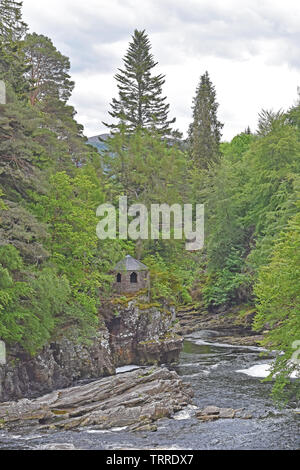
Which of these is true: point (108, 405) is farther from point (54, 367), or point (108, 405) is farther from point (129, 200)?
point (129, 200)

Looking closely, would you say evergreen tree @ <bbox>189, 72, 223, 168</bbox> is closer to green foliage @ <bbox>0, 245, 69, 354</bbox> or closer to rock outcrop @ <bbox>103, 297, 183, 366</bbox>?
rock outcrop @ <bbox>103, 297, 183, 366</bbox>

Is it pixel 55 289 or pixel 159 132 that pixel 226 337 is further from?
pixel 159 132

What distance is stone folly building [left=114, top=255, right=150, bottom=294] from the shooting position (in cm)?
3872

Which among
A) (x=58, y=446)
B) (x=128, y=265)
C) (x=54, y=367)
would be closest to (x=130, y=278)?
(x=128, y=265)

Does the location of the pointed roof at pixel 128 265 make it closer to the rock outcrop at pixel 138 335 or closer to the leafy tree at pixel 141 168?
the rock outcrop at pixel 138 335

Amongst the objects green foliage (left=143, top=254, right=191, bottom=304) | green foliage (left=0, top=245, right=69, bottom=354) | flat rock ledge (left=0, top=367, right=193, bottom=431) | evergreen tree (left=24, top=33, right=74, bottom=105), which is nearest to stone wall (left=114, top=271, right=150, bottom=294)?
green foliage (left=143, top=254, right=191, bottom=304)

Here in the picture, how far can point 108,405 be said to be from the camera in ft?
80.6

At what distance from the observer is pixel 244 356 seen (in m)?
36.8

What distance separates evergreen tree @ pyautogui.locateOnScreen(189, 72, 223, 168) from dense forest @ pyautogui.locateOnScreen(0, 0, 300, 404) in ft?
0.70

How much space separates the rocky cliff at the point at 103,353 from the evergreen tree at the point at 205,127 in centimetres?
4038

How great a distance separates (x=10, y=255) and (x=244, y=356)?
65.0ft

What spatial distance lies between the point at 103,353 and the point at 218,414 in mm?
10965

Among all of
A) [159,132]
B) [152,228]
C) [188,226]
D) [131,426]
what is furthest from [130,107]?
[131,426]

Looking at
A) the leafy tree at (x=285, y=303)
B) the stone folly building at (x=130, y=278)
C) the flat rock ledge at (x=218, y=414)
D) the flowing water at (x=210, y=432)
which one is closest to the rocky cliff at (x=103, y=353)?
the stone folly building at (x=130, y=278)
